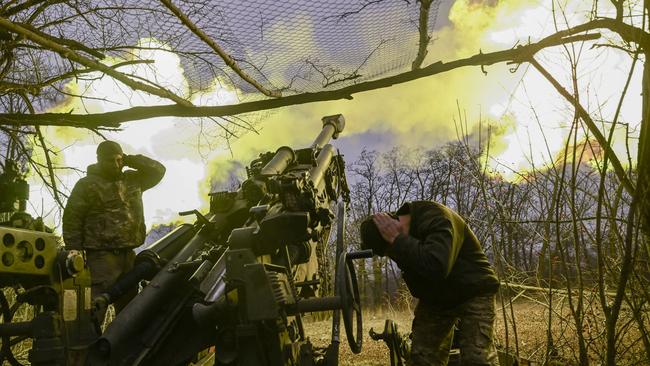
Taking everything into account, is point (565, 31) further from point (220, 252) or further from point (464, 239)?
point (220, 252)

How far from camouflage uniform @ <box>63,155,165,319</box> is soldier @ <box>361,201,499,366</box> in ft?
10.6

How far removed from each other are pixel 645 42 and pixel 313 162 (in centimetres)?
409

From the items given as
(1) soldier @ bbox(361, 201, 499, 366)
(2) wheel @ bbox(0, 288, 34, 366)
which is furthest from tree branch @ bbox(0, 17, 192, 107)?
(1) soldier @ bbox(361, 201, 499, 366)

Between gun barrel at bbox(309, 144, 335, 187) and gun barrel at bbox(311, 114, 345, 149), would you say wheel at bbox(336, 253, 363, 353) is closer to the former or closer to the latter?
gun barrel at bbox(309, 144, 335, 187)

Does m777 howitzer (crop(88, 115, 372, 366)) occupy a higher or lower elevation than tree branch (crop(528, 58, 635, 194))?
lower

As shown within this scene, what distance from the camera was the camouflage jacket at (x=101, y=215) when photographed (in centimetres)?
561

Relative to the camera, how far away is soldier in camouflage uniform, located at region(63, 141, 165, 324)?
5.57m

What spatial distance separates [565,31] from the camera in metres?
3.65

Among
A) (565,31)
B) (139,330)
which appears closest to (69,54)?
(139,330)

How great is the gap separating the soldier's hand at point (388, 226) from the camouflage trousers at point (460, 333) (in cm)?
73

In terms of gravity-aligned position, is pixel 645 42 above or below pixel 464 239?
above

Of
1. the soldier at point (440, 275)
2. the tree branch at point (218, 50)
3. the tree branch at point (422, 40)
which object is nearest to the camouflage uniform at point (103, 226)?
the tree branch at point (218, 50)

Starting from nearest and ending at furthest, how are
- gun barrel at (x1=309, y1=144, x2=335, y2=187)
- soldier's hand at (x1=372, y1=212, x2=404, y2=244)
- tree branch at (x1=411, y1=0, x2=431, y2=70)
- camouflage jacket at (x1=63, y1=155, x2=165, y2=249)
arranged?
soldier's hand at (x1=372, y1=212, x2=404, y2=244) → tree branch at (x1=411, y1=0, x2=431, y2=70) → camouflage jacket at (x1=63, y1=155, x2=165, y2=249) → gun barrel at (x1=309, y1=144, x2=335, y2=187)

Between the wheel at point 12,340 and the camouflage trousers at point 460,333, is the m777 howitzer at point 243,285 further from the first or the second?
the wheel at point 12,340
